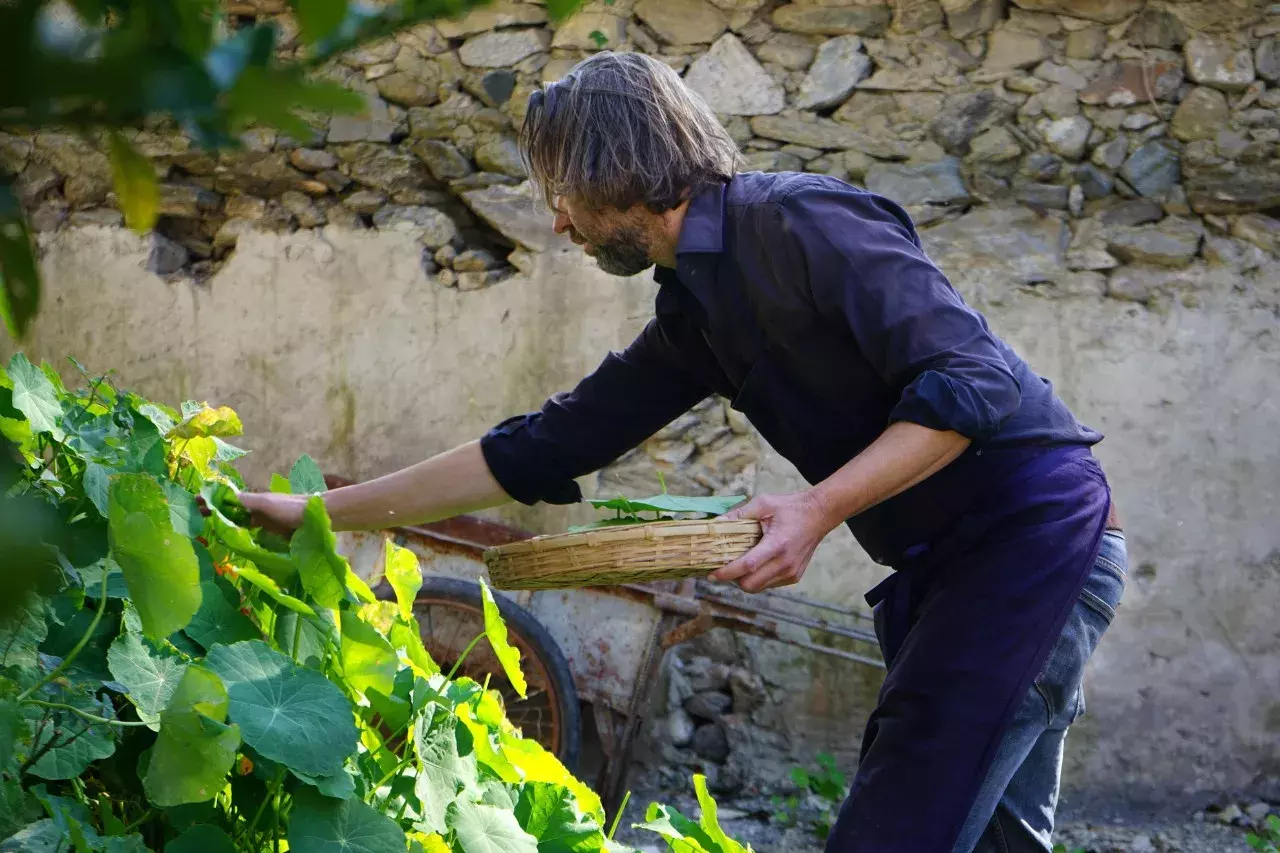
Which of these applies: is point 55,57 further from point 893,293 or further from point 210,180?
point 210,180

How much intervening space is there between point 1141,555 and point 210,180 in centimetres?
366

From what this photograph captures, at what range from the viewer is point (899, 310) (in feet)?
5.21

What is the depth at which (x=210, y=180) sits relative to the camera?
Result: 4645 mm

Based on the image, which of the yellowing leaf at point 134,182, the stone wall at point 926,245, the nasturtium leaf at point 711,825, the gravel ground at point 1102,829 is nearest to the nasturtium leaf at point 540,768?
the nasturtium leaf at point 711,825

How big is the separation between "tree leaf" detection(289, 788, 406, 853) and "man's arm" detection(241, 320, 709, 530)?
2.57 feet

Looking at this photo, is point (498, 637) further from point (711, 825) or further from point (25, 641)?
point (25, 641)

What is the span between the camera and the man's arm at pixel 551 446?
207cm

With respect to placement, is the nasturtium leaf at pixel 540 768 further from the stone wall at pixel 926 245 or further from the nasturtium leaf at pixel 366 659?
the stone wall at pixel 926 245

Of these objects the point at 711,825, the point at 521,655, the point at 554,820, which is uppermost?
the point at 554,820

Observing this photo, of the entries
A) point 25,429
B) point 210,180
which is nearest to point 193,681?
point 25,429

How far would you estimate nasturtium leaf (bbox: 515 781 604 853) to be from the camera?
5.00ft

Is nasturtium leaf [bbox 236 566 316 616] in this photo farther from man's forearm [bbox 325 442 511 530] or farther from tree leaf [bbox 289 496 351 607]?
man's forearm [bbox 325 442 511 530]

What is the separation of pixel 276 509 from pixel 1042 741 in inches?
46.7

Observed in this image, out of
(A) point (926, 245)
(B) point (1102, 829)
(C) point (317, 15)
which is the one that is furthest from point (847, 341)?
(B) point (1102, 829)
